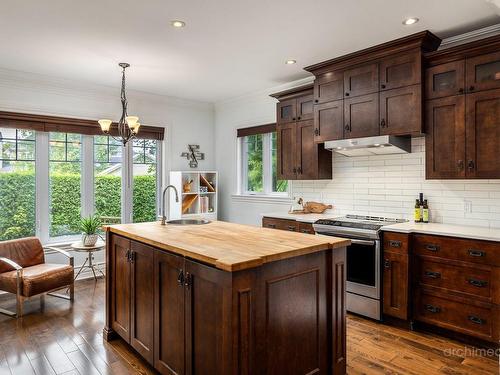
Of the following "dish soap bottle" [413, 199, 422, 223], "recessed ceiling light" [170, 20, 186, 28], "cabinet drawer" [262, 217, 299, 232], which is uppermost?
"recessed ceiling light" [170, 20, 186, 28]

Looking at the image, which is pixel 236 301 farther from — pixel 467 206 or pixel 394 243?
pixel 467 206

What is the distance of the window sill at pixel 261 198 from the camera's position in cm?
519

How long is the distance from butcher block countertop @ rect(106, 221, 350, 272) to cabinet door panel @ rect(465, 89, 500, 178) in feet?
5.21

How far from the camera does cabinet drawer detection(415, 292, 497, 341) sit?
2.85 m

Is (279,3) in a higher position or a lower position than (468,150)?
higher

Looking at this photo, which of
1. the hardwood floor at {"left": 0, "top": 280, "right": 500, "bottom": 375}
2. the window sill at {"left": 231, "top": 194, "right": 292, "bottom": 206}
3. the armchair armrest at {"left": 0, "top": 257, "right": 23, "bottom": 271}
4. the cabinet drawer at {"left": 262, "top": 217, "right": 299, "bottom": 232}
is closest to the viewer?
the hardwood floor at {"left": 0, "top": 280, "right": 500, "bottom": 375}

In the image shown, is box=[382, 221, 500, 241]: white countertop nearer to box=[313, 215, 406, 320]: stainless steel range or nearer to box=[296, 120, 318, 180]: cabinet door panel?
box=[313, 215, 406, 320]: stainless steel range

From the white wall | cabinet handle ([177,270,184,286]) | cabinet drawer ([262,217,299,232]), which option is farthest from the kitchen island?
the white wall

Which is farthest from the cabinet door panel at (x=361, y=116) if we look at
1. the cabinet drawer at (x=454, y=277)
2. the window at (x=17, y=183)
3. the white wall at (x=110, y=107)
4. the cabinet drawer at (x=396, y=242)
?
the window at (x=17, y=183)

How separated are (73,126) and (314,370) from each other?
14.0 ft

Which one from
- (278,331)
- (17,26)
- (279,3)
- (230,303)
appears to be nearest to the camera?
(230,303)

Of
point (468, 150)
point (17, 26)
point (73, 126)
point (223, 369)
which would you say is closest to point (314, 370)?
point (223, 369)

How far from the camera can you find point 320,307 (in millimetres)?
2252

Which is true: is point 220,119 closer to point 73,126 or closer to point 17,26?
point 73,126
